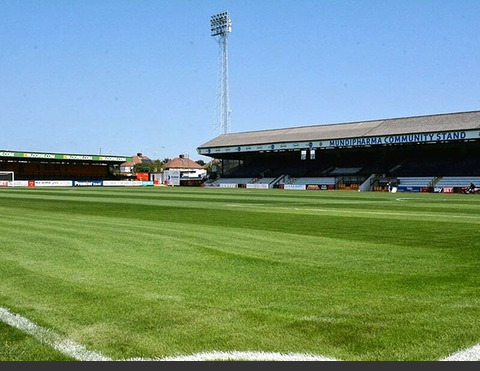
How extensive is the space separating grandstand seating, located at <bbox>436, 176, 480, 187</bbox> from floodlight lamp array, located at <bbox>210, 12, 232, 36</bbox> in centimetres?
4227

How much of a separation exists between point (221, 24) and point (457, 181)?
45921mm

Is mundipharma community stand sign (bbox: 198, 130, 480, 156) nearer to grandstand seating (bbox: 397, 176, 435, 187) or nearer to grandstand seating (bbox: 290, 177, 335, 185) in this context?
grandstand seating (bbox: 397, 176, 435, 187)

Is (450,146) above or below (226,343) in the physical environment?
above

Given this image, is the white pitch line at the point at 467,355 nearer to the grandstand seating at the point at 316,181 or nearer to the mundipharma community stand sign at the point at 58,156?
the grandstand seating at the point at 316,181

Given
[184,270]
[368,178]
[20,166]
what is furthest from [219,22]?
[184,270]

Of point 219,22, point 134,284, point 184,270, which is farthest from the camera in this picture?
point 219,22

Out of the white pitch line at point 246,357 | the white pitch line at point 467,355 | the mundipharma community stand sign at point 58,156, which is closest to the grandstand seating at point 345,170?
the mundipharma community stand sign at point 58,156

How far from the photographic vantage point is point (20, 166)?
90.1 m

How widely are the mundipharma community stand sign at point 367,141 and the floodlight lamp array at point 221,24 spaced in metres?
20.0

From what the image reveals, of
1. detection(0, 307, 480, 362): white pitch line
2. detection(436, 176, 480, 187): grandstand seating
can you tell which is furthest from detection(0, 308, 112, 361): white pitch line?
detection(436, 176, 480, 187): grandstand seating

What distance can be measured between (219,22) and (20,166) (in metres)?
43.4

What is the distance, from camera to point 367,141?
59625 millimetres

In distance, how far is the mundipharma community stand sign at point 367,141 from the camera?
52.6m

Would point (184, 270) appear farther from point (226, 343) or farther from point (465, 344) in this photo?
point (465, 344)
